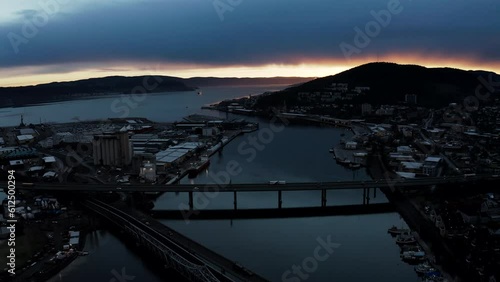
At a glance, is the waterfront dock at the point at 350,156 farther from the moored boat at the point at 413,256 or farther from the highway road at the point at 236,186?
the moored boat at the point at 413,256

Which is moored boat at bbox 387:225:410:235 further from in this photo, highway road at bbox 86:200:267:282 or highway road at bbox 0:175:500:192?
highway road at bbox 86:200:267:282

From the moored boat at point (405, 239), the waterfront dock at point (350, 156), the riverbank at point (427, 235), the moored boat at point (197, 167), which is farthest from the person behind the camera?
the waterfront dock at point (350, 156)

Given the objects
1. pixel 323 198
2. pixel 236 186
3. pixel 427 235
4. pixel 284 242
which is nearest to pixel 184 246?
pixel 284 242

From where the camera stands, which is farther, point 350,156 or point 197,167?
point 350,156

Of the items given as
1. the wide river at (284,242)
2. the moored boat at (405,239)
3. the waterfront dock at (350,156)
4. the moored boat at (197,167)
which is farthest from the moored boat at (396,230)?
the moored boat at (197,167)

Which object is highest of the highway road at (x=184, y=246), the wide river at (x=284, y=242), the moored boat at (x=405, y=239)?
the highway road at (x=184, y=246)

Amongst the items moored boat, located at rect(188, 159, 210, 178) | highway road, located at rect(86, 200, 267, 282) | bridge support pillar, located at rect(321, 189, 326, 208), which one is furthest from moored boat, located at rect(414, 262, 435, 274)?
moored boat, located at rect(188, 159, 210, 178)

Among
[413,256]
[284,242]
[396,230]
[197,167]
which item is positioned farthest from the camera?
[197,167]

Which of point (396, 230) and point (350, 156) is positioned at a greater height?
point (350, 156)

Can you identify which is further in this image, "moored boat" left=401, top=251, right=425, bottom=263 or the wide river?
"moored boat" left=401, top=251, right=425, bottom=263

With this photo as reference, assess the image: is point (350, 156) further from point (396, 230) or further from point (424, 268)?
point (424, 268)

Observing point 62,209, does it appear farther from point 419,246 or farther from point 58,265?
point 419,246
